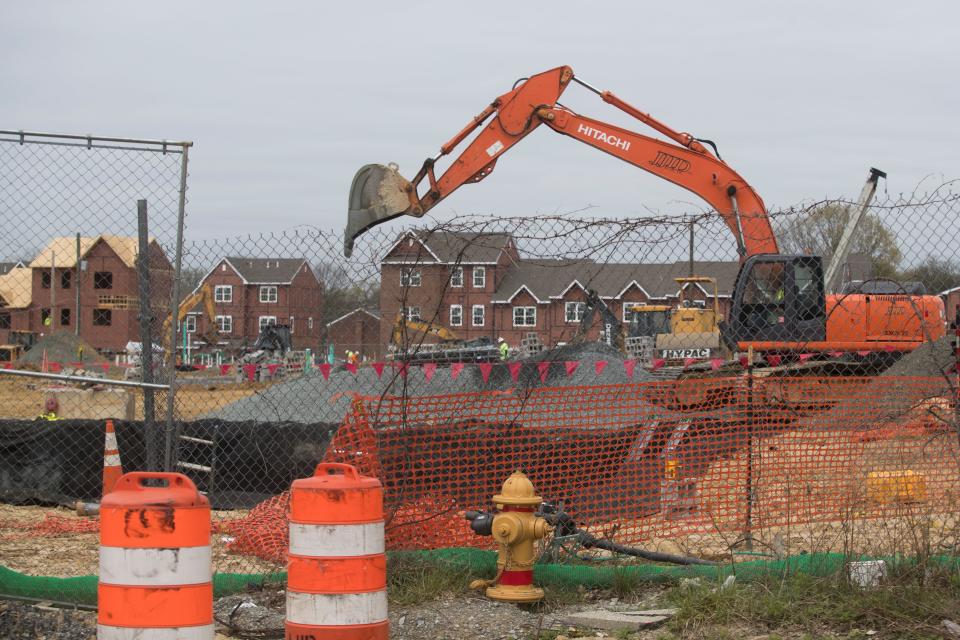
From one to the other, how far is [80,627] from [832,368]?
12.7 metres

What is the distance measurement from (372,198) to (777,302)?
227 inches

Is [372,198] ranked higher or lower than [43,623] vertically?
higher

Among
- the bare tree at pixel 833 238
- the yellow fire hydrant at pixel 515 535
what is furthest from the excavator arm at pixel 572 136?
the yellow fire hydrant at pixel 515 535

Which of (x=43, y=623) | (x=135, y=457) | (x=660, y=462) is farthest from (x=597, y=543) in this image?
(x=135, y=457)

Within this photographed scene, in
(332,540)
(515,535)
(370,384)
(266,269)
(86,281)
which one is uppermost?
(86,281)

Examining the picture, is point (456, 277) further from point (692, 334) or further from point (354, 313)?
point (692, 334)

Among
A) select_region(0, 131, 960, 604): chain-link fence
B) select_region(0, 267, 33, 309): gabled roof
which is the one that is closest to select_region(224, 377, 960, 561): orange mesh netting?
select_region(0, 131, 960, 604): chain-link fence

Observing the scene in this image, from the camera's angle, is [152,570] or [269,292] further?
[269,292]

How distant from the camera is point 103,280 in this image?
11781 mm

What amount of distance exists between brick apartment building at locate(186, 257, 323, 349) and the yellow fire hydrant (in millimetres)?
2403

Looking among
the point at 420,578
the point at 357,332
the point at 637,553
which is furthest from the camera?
the point at 357,332

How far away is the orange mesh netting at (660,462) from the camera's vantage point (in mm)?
7289

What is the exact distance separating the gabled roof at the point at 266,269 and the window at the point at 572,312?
287cm

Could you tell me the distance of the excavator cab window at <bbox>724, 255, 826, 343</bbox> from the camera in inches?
579
